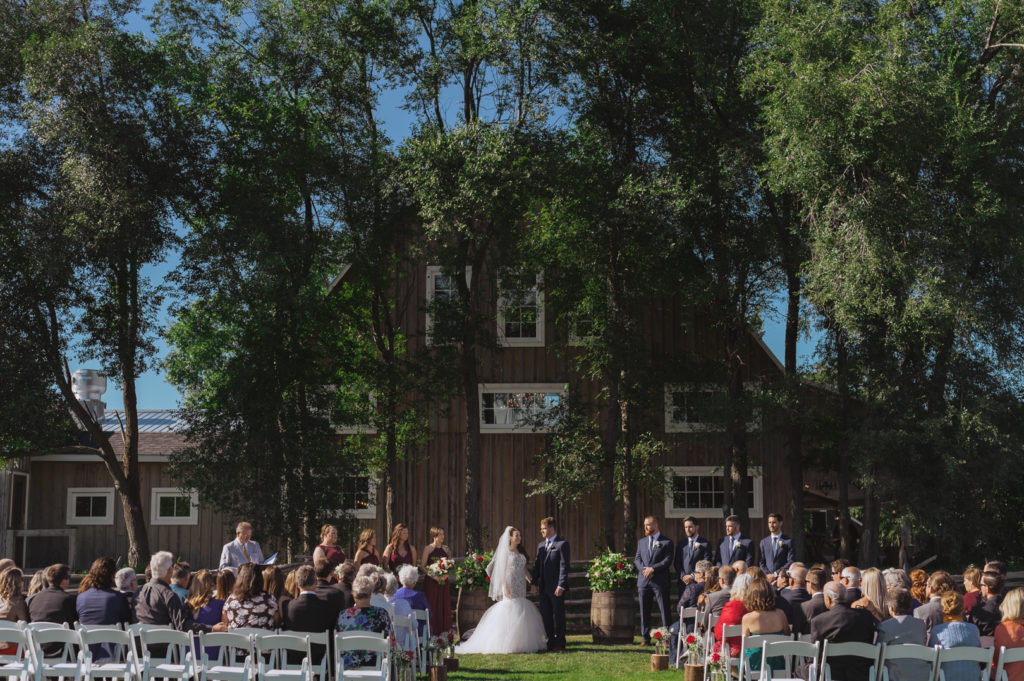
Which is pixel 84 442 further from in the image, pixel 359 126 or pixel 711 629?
pixel 711 629

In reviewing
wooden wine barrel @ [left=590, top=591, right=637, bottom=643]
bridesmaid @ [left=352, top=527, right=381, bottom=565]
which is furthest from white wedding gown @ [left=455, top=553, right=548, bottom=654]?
bridesmaid @ [left=352, top=527, right=381, bottom=565]

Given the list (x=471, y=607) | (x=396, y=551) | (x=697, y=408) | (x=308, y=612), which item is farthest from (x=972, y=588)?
(x=697, y=408)

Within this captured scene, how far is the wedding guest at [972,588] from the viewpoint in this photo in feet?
31.1

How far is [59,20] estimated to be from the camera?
20.2 meters

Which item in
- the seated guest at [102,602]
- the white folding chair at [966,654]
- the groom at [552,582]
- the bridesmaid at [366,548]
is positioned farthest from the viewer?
the groom at [552,582]

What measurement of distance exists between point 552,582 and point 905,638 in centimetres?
648

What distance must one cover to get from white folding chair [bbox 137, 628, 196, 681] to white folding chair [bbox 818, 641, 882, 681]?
5.02 metres

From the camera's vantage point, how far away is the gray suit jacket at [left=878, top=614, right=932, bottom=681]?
26.6 feet

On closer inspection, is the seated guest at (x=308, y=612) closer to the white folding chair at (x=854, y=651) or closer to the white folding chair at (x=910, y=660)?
the white folding chair at (x=854, y=651)

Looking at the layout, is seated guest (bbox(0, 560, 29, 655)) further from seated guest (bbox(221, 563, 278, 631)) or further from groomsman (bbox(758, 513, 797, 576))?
groomsman (bbox(758, 513, 797, 576))

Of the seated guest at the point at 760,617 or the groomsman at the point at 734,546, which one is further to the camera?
the groomsman at the point at 734,546

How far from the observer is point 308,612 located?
884cm

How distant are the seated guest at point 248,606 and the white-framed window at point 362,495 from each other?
508 inches

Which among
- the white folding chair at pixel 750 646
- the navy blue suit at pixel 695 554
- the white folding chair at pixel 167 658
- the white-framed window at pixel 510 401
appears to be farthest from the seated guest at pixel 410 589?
the white-framed window at pixel 510 401
